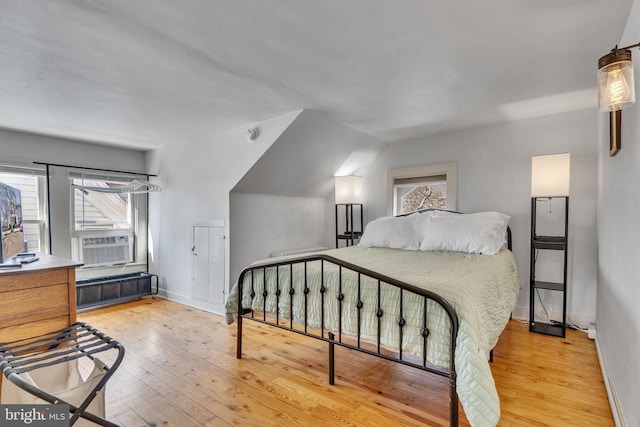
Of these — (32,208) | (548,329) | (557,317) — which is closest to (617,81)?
(548,329)

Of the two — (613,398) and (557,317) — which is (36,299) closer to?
(613,398)

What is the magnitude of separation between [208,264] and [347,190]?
1933 millimetres

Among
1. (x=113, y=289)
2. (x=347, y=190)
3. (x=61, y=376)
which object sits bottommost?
(x=113, y=289)

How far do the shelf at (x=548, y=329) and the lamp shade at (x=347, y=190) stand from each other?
2.25m

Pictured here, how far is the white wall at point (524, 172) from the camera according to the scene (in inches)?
116

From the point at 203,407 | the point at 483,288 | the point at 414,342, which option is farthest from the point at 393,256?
the point at 203,407

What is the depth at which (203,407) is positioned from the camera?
5.99ft

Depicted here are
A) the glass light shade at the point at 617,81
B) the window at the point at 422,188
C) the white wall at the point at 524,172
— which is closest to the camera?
the glass light shade at the point at 617,81

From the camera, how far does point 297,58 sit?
1.97m

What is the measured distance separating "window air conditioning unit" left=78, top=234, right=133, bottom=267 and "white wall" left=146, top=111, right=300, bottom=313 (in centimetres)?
32

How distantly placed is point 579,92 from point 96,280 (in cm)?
540

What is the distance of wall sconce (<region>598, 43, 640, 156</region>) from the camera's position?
1.24 m

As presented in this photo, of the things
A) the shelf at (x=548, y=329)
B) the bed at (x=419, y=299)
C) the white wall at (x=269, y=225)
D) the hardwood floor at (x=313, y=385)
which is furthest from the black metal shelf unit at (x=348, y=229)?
the shelf at (x=548, y=329)

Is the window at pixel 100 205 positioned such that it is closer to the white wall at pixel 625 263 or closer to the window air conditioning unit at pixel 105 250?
the window air conditioning unit at pixel 105 250
